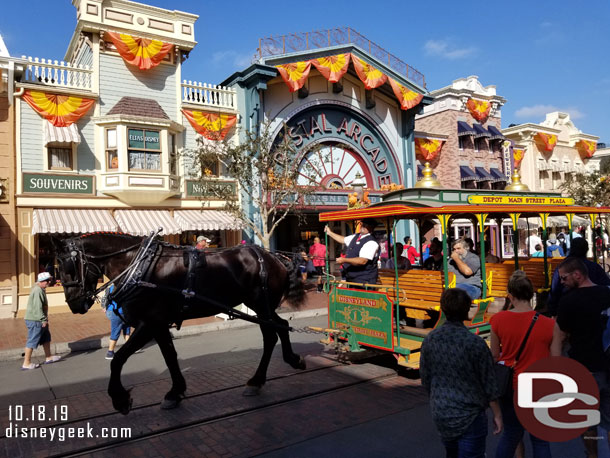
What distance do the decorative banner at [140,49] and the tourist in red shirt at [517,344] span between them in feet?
50.9

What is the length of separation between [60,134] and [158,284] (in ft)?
36.4

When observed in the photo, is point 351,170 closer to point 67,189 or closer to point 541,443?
point 67,189

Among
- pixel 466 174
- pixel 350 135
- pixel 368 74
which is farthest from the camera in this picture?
pixel 466 174

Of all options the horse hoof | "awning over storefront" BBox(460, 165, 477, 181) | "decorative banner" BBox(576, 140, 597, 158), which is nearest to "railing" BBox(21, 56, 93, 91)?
the horse hoof

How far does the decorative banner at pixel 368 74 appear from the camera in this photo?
2070 cm

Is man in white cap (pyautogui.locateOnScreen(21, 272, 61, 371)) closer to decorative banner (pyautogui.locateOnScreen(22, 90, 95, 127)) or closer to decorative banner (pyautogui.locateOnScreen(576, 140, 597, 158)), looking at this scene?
decorative banner (pyautogui.locateOnScreen(22, 90, 95, 127))

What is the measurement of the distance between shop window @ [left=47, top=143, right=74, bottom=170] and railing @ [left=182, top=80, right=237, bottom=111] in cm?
442

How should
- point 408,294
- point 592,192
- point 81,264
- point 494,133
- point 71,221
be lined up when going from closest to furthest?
point 81,264, point 408,294, point 71,221, point 592,192, point 494,133

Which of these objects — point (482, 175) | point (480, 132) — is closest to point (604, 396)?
point (482, 175)

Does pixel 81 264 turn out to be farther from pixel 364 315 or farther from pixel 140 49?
pixel 140 49

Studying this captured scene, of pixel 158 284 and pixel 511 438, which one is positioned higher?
pixel 158 284

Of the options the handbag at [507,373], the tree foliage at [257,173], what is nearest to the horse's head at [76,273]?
the handbag at [507,373]

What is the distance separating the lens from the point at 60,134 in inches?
566

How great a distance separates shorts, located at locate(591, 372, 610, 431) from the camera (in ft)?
11.9
